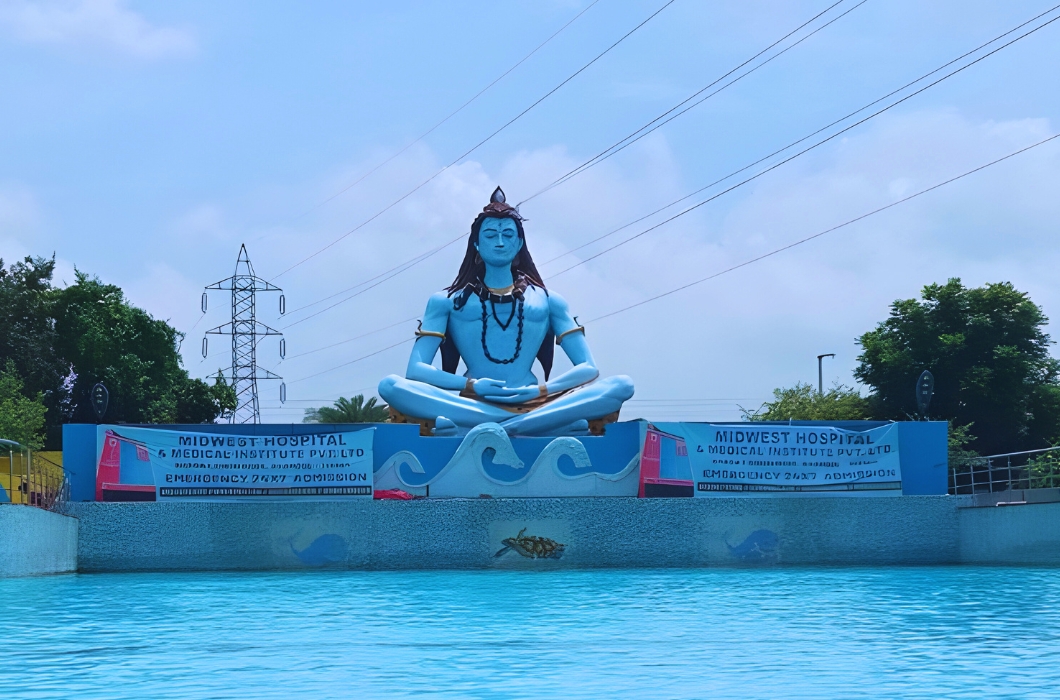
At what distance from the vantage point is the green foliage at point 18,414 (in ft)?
120

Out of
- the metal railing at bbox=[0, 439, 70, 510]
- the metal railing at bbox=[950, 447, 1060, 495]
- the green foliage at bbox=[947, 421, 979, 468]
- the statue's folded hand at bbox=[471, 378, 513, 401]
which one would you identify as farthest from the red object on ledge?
the green foliage at bbox=[947, 421, 979, 468]

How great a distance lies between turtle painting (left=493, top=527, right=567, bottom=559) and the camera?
20.5 meters

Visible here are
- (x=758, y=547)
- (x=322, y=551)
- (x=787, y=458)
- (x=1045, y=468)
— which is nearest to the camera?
(x=322, y=551)

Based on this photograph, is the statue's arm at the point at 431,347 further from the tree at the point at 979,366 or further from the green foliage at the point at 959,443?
the tree at the point at 979,366

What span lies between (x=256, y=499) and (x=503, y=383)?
522cm

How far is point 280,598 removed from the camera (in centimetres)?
1392

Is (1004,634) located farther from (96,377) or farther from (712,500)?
(96,377)

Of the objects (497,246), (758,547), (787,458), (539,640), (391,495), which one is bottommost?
(539,640)

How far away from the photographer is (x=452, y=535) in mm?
20438

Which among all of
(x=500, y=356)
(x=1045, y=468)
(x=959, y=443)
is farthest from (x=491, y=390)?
(x=959, y=443)

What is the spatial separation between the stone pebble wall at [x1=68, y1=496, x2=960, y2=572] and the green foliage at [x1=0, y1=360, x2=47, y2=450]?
51.2 ft

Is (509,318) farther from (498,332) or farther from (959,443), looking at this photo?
(959,443)

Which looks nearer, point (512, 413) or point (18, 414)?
point (512, 413)

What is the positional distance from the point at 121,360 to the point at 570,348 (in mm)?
26627
